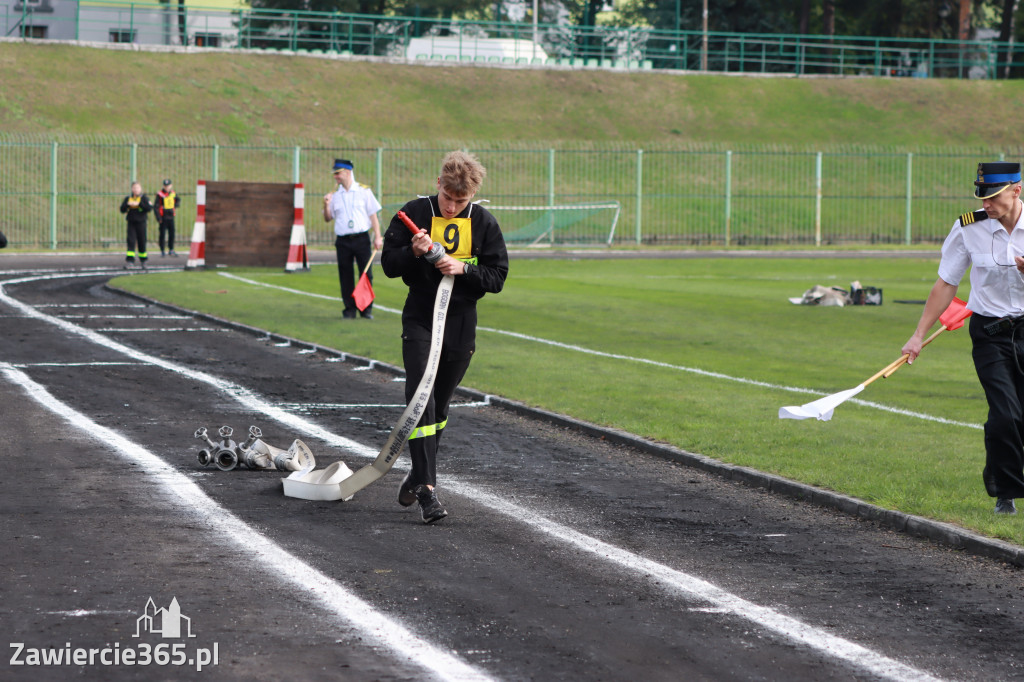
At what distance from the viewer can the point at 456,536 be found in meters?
6.82

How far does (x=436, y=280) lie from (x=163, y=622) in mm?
2708

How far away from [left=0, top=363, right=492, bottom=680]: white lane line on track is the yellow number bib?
1.85 metres

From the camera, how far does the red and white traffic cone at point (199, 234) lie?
26812 mm

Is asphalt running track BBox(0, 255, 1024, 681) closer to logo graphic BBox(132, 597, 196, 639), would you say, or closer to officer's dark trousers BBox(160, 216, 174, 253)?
logo graphic BBox(132, 597, 196, 639)

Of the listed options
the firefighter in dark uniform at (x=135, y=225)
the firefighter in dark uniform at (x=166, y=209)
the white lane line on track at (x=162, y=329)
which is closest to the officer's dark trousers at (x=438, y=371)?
the white lane line on track at (x=162, y=329)

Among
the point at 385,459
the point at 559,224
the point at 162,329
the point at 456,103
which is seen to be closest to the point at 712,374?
the point at 385,459

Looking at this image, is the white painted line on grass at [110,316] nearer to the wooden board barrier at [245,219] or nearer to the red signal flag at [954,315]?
the wooden board barrier at [245,219]

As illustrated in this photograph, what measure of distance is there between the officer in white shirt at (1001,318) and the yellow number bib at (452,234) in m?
2.61

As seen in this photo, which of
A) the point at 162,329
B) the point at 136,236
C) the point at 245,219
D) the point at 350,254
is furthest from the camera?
the point at 136,236

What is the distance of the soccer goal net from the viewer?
43.0 m

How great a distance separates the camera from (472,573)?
6066 millimetres

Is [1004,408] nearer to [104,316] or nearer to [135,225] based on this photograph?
[104,316]

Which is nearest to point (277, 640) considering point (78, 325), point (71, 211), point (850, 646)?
point (850, 646)

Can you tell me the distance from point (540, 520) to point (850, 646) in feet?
8.03
